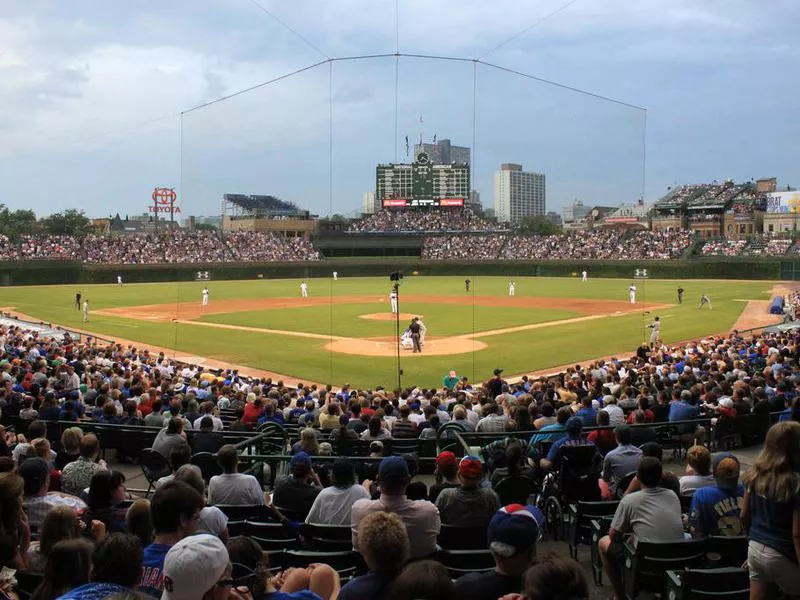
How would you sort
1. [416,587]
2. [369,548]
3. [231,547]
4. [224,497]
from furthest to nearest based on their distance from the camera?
[224,497], [231,547], [369,548], [416,587]

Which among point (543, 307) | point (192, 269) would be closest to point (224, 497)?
point (543, 307)

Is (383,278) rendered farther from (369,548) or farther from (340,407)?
(369,548)

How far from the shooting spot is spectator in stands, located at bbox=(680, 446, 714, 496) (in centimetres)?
643

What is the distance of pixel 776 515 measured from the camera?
14.5 feet

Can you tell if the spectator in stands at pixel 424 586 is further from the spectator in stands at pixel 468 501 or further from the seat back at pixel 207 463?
the seat back at pixel 207 463

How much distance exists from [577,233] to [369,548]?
76.1 metres

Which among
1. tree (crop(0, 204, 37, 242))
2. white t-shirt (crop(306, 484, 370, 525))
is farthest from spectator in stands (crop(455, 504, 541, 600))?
tree (crop(0, 204, 37, 242))

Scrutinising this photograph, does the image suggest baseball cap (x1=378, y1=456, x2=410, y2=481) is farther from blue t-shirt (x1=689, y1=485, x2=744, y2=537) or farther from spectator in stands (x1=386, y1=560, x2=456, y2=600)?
blue t-shirt (x1=689, y1=485, x2=744, y2=537)

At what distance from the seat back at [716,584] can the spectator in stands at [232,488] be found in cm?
366

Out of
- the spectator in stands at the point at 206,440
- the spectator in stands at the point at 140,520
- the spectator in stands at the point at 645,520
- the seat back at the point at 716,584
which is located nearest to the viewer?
the spectator in stands at the point at 140,520

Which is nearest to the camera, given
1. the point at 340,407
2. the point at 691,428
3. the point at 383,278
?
the point at 691,428

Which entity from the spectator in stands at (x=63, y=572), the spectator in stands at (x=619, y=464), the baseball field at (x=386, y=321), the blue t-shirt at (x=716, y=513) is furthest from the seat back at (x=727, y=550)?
the baseball field at (x=386, y=321)

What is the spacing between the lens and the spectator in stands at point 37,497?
5.84 meters

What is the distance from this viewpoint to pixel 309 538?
19.0ft
